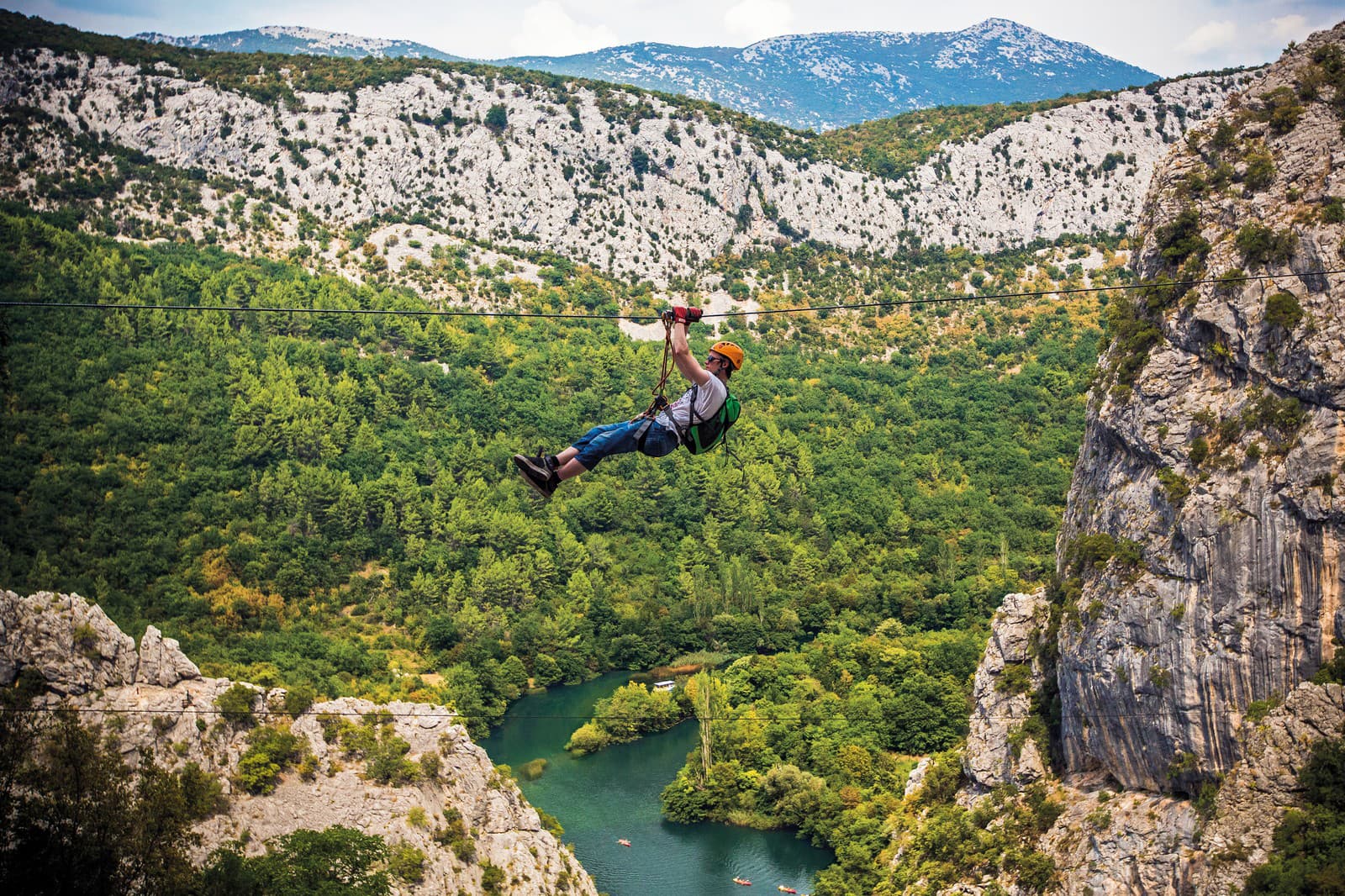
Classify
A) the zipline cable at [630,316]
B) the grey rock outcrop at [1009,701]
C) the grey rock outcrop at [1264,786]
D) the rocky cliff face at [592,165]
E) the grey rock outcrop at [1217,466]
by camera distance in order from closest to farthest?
the zipline cable at [630,316]
the grey rock outcrop at [1264,786]
the grey rock outcrop at [1217,466]
the grey rock outcrop at [1009,701]
the rocky cliff face at [592,165]

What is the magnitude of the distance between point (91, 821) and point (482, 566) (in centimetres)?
4190

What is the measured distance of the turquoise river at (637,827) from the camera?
42656 millimetres

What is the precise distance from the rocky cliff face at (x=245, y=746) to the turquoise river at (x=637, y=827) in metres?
7.53

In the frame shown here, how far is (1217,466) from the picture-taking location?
28.6 m

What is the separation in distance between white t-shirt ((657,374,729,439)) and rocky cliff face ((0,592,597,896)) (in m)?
21.2

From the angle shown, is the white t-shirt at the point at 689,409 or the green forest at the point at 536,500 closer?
the white t-shirt at the point at 689,409

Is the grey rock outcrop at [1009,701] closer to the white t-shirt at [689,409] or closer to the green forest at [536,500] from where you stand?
the green forest at [536,500]

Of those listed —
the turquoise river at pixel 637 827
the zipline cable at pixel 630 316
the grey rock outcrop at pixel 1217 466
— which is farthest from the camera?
the turquoise river at pixel 637 827

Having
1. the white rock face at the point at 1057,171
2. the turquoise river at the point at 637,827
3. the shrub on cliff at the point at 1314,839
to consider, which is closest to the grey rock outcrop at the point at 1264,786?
the shrub on cliff at the point at 1314,839

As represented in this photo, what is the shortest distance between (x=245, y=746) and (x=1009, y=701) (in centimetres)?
2151

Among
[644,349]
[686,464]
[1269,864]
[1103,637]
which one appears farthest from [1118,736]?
[644,349]

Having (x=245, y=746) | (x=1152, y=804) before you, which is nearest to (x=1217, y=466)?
(x=1152, y=804)

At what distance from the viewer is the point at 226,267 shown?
79688 mm

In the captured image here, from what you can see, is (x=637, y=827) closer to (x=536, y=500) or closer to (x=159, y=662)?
(x=159, y=662)
